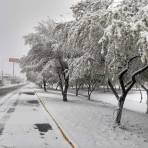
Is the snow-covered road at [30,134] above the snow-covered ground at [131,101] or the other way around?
above

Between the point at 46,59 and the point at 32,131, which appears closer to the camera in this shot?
the point at 32,131

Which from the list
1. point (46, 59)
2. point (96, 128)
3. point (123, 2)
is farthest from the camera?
point (46, 59)

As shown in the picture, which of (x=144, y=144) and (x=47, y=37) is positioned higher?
(x=47, y=37)

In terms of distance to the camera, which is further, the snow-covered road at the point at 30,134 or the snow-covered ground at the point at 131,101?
the snow-covered ground at the point at 131,101

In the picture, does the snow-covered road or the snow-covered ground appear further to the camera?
the snow-covered ground

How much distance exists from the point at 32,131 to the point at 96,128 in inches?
109

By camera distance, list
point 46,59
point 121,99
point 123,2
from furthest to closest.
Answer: point 46,59 → point 121,99 → point 123,2

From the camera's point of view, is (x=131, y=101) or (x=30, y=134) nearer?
(x=30, y=134)

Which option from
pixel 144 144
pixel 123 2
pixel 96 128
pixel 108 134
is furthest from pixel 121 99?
pixel 123 2

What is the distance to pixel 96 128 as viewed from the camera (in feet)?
49.2

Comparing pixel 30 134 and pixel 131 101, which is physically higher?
pixel 30 134

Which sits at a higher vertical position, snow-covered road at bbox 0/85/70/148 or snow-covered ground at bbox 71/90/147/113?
snow-covered road at bbox 0/85/70/148

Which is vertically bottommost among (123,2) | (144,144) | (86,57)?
(144,144)

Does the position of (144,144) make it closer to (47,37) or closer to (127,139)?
(127,139)
